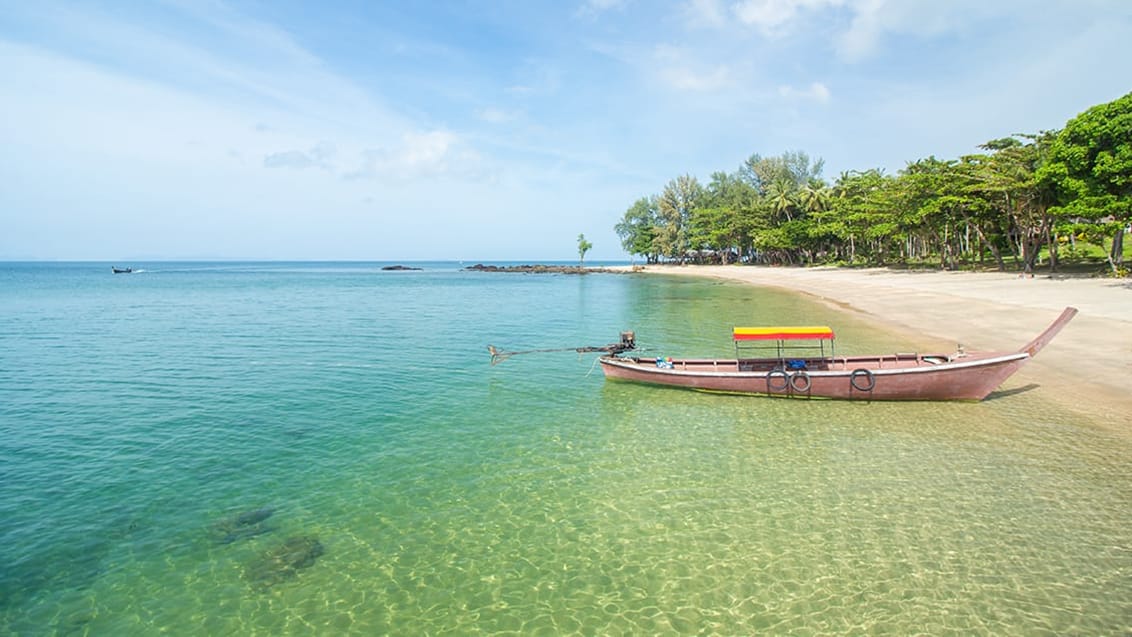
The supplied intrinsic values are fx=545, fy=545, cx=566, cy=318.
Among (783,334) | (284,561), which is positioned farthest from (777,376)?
(284,561)

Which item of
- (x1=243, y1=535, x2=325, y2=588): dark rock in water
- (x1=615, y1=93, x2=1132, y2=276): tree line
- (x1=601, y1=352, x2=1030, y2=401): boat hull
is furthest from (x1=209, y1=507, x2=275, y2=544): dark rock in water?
(x1=615, y1=93, x2=1132, y2=276): tree line

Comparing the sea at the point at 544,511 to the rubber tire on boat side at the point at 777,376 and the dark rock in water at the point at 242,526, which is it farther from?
the rubber tire on boat side at the point at 777,376

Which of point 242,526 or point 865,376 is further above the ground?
point 865,376

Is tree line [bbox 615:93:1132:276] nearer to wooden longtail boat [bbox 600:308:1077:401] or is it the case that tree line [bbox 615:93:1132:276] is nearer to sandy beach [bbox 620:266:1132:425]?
sandy beach [bbox 620:266:1132:425]

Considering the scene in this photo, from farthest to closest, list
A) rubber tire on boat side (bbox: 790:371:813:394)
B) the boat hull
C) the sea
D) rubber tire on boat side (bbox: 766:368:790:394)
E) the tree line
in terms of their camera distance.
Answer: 1. the tree line
2. rubber tire on boat side (bbox: 766:368:790:394)
3. rubber tire on boat side (bbox: 790:371:813:394)
4. the boat hull
5. the sea

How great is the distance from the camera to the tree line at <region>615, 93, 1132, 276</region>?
34156mm

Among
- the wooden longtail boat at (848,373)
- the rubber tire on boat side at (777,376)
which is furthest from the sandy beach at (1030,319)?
the rubber tire on boat side at (777,376)

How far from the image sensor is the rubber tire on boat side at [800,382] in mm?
18031

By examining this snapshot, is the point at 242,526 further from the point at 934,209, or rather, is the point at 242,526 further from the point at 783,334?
the point at 934,209

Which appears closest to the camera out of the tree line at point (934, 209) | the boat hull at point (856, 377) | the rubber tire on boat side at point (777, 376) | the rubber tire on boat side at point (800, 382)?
the boat hull at point (856, 377)

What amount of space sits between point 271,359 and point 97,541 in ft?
57.1

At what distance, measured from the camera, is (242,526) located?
10625 mm

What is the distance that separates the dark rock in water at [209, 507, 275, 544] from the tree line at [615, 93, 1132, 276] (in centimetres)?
4471

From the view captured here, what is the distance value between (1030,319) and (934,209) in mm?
27410
